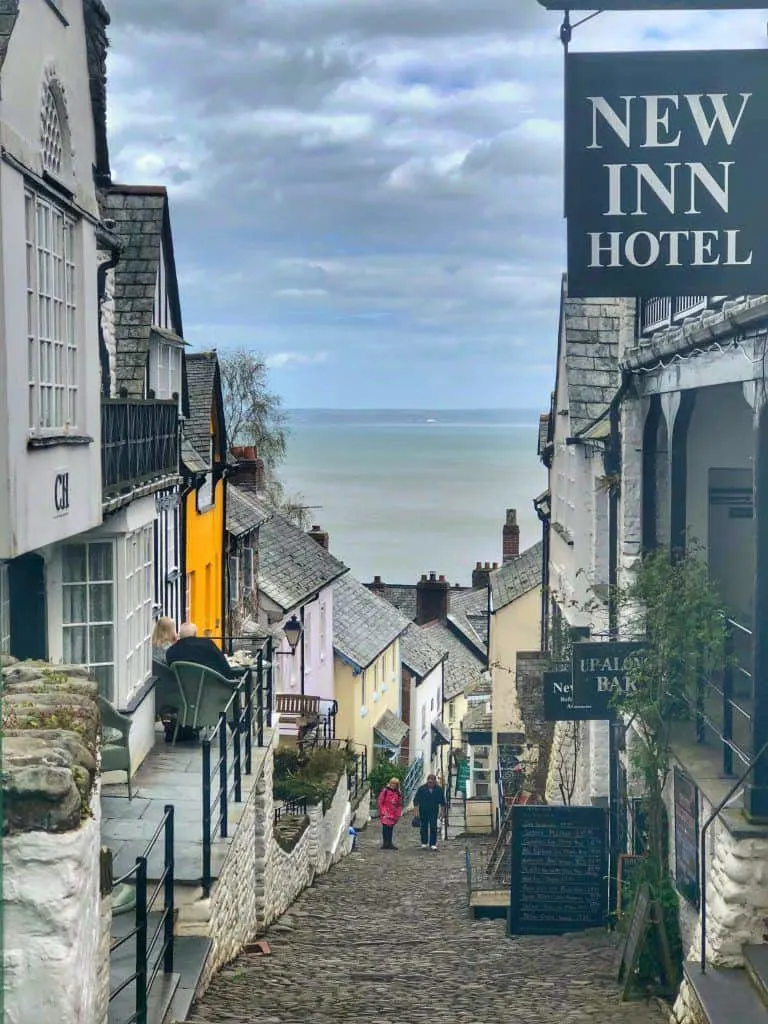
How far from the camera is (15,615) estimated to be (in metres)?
12.4

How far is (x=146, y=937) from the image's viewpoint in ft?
27.8

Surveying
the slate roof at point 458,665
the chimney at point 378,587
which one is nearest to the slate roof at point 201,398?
the slate roof at point 458,665

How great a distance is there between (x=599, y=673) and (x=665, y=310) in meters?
4.80

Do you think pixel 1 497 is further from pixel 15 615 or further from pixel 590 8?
pixel 590 8

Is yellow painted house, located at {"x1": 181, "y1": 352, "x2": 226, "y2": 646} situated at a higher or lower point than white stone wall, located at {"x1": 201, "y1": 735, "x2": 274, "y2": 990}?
higher

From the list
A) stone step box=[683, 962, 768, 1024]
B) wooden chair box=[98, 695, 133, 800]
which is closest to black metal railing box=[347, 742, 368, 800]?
wooden chair box=[98, 695, 133, 800]

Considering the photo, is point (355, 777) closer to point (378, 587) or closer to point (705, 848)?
point (705, 848)

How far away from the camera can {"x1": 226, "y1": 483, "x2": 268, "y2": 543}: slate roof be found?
85.1ft

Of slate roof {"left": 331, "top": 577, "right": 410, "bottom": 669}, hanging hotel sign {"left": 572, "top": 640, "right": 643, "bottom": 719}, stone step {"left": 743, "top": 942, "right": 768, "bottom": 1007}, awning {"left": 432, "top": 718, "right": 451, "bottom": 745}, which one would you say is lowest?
awning {"left": 432, "top": 718, "right": 451, "bottom": 745}

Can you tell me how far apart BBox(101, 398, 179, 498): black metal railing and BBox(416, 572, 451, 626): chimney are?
122ft

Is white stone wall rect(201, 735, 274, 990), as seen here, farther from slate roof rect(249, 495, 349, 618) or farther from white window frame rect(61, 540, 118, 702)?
slate roof rect(249, 495, 349, 618)

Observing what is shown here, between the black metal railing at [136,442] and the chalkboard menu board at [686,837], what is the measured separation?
5955 mm

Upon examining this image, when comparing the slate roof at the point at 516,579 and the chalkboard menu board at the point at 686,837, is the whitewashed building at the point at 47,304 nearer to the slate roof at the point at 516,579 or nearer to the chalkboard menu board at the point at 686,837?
the chalkboard menu board at the point at 686,837

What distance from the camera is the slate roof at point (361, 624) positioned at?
39.1 metres
